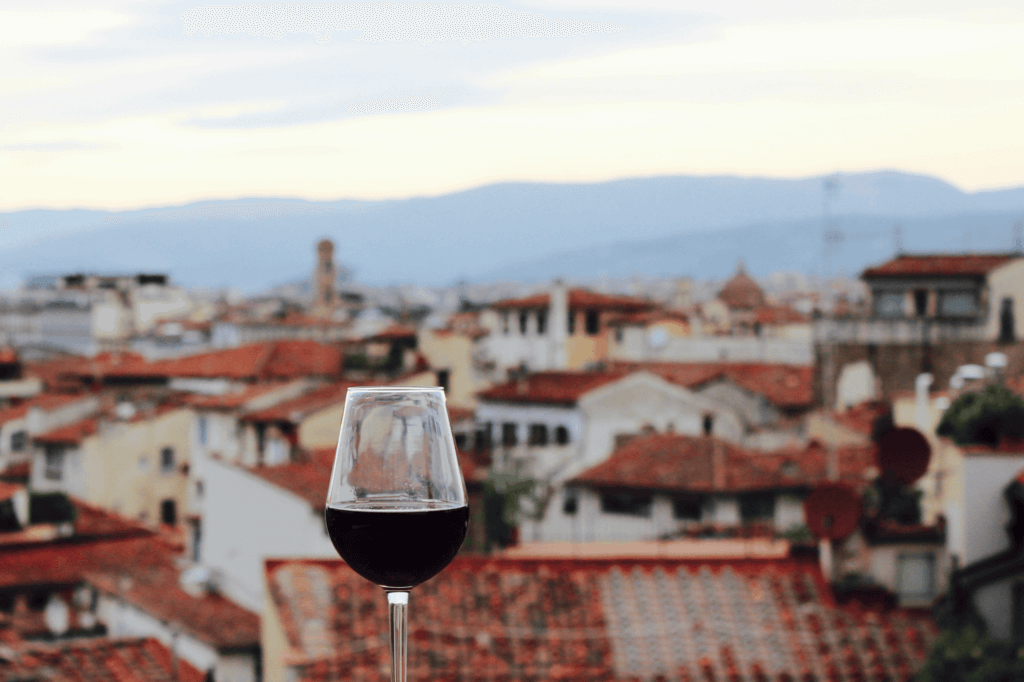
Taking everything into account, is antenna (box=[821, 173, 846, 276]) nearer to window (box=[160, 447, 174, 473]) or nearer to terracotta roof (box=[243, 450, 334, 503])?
terracotta roof (box=[243, 450, 334, 503])

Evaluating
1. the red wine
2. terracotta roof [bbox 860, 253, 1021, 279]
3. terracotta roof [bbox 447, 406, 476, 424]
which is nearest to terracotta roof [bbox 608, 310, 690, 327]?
terracotta roof [bbox 447, 406, 476, 424]

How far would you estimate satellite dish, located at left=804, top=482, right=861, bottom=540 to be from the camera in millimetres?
8672

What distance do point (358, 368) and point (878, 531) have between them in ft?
79.2

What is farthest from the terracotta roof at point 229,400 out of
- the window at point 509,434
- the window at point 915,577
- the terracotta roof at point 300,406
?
the window at point 915,577

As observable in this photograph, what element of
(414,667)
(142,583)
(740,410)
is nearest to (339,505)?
(414,667)

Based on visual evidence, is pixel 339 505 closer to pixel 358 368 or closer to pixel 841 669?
pixel 841 669

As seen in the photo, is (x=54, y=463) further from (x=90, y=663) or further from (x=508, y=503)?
(x=90, y=663)

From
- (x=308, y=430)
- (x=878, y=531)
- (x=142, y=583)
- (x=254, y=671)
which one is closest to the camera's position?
(x=878, y=531)

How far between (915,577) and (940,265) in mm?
18481

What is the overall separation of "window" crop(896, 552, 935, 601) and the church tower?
66.2m

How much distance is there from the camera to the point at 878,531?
8.96 m

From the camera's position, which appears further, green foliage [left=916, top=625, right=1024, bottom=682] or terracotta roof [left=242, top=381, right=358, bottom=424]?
terracotta roof [left=242, top=381, right=358, bottom=424]

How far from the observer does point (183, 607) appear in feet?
47.9

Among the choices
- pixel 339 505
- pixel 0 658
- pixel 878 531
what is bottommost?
pixel 0 658
